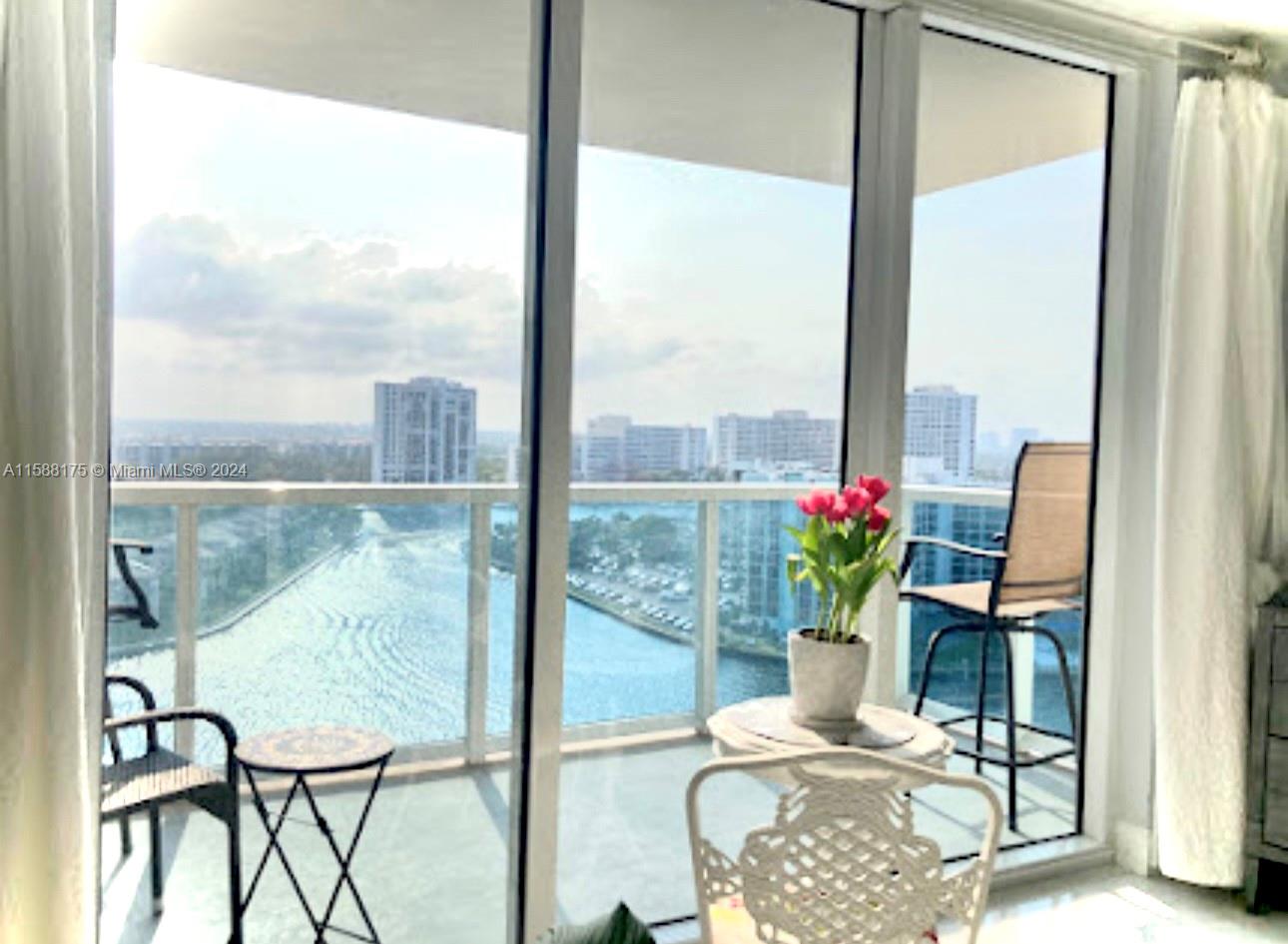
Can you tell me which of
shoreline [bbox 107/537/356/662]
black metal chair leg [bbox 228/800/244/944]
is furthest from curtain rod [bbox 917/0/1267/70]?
black metal chair leg [bbox 228/800/244/944]

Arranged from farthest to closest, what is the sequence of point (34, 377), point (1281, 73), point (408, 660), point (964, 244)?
1. point (1281, 73)
2. point (964, 244)
3. point (408, 660)
4. point (34, 377)

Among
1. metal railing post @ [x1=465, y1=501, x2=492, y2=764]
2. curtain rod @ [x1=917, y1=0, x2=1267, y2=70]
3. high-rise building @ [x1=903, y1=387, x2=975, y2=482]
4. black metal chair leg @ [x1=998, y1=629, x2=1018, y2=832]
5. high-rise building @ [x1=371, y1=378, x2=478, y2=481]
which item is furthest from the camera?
black metal chair leg @ [x1=998, y1=629, x2=1018, y2=832]

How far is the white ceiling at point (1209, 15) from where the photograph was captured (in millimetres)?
2799

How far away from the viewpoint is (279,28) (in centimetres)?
209

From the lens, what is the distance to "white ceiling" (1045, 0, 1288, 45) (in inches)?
110

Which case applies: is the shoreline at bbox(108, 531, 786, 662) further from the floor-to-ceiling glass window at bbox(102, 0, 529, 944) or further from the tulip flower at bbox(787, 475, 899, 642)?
the tulip flower at bbox(787, 475, 899, 642)

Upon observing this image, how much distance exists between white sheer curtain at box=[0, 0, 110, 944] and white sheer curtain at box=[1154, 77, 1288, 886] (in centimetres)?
271

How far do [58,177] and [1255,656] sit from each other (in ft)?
10.2

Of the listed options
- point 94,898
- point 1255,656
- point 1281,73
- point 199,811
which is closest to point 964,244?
point 1281,73

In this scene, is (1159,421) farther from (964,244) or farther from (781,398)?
(781,398)

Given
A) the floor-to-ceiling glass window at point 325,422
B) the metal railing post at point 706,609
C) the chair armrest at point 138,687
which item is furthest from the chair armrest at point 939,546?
the chair armrest at point 138,687

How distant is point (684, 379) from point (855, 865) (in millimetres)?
1265

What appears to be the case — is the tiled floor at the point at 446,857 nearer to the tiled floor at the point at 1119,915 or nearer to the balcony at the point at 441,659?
the balcony at the point at 441,659

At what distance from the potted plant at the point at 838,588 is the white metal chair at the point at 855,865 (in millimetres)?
435
